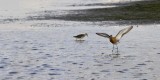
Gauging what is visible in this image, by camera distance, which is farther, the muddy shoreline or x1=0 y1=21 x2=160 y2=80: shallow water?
the muddy shoreline

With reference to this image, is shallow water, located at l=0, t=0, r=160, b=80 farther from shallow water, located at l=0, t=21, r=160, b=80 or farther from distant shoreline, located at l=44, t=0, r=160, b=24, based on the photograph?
distant shoreline, located at l=44, t=0, r=160, b=24

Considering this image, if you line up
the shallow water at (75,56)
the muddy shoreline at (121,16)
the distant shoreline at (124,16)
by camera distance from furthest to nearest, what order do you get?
the distant shoreline at (124,16) < the muddy shoreline at (121,16) < the shallow water at (75,56)

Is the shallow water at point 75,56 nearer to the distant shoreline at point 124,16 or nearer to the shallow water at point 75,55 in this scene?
the shallow water at point 75,55

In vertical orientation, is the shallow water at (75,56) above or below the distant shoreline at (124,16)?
below

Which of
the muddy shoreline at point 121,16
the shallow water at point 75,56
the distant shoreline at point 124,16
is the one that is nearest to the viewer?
the shallow water at point 75,56

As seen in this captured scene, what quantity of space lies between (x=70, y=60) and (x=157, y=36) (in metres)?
8.69

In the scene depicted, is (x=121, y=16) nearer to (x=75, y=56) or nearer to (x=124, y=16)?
(x=124, y=16)

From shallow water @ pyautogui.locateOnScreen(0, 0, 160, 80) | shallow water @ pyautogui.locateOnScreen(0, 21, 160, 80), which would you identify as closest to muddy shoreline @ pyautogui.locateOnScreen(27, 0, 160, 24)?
shallow water @ pyautogui.locateOnScreen(0, 0, 160, 80)

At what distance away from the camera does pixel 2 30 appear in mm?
31547

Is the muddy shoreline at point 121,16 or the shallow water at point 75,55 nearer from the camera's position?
the shallow water at point 75,55

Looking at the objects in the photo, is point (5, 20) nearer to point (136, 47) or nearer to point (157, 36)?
point (157, 36)

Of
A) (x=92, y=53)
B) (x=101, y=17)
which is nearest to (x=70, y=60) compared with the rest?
(x=92, y=53)

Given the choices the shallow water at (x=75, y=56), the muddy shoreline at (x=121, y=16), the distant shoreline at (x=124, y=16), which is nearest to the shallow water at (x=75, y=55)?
the shallow water at (x=75, y=56)

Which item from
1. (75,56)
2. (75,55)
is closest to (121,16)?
(75,55)
